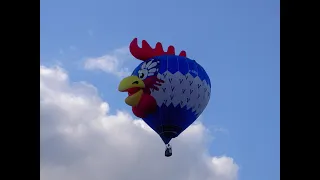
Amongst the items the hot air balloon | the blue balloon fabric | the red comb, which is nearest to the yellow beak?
the hot air balloon

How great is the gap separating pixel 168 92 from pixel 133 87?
188 cm

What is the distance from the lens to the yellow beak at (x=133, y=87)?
132 ft

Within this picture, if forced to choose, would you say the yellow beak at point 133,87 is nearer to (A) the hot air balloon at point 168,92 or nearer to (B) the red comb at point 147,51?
(A) the hot air balloon at point 168,92

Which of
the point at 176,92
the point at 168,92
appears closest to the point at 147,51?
the point at 168,92

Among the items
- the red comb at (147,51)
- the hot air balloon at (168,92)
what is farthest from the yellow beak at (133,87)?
the red comb at (147,51)

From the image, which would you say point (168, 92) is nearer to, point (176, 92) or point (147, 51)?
point (176, 92)

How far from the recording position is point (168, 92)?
129 feet

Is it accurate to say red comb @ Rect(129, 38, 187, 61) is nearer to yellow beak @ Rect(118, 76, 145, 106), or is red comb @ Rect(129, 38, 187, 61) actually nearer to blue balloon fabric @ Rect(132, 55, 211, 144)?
blue balloon fabric @ Rect(132, 55, 211, 144)

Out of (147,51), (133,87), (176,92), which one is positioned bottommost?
(176,92)
